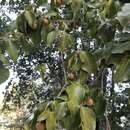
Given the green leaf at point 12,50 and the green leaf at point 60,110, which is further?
A: the green leaf at point 12,50

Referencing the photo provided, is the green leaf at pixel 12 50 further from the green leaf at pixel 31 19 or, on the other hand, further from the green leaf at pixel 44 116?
the green leaf at pixel 44 116

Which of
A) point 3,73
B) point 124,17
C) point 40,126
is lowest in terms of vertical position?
point 40,126

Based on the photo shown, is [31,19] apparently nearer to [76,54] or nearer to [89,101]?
[76,54]

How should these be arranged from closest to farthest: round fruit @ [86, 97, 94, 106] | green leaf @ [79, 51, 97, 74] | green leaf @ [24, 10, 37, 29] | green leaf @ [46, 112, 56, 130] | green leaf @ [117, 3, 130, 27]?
green leaf @ [117, 3, 130, 27] → green leaf @ [46, 112, 56, 130] → round fruit @ [86, 97, 94, 106] → green leaf @ [79, 51, 97, 74] → green leaf @ [24, 10, 37, 29]

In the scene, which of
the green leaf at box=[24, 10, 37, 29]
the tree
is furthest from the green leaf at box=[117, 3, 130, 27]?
the green leaf at box=[24, 10, 37, 29]

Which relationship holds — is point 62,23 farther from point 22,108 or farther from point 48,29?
point 22,108

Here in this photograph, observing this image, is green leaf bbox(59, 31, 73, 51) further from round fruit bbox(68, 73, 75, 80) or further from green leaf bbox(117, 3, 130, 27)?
green leaf bbox(117, 3, 130, 27)

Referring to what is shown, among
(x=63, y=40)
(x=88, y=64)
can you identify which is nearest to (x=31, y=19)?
(x=63, y=40)

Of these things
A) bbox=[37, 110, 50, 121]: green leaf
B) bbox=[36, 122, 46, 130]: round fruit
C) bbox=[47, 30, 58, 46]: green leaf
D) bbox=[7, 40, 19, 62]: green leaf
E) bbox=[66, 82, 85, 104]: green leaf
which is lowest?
bbox=[36, 122, 46, 130]: round fruit

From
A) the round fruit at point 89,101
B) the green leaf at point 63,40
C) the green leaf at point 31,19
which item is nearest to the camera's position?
the round fruit at point 89,101

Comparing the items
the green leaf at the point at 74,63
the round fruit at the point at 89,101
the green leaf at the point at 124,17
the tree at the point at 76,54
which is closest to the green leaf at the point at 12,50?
the tree at the point at 76,54

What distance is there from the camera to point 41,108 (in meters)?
1.01

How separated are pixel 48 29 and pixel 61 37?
9 centimetres

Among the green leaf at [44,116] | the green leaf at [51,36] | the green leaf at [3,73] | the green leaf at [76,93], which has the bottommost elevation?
the green leaf at [44,116]
